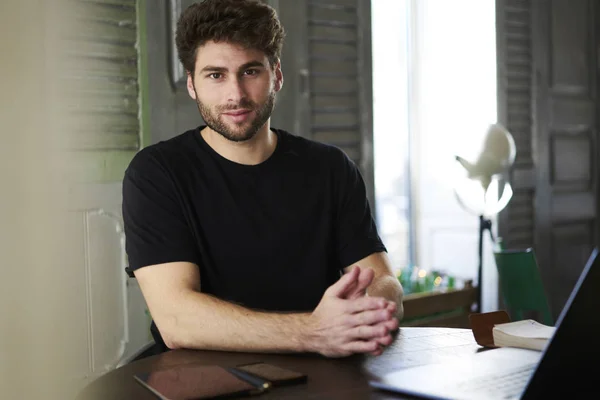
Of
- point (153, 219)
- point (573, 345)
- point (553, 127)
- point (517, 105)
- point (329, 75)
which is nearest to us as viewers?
point (573, 345)

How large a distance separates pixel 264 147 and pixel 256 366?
835 mm

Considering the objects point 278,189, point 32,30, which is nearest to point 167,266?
point 278,189

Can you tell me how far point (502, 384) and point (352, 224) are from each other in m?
0.90

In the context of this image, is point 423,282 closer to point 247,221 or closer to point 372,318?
point 247,221

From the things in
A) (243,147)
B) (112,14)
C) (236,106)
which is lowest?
(243,147)

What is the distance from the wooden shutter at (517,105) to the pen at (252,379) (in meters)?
2.88

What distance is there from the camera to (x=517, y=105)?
389 cm

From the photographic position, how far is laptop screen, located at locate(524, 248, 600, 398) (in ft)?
2.77

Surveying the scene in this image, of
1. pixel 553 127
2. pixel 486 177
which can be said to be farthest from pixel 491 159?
pixel 553 127

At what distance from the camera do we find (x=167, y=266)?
163cm

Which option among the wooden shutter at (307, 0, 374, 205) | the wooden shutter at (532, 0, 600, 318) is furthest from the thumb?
the wooden shutter at (532, 0, 600, 318)

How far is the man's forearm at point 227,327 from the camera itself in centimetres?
138

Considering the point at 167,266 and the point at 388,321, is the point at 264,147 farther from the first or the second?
the point at 388,321

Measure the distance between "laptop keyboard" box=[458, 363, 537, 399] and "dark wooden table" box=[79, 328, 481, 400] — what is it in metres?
0.12
